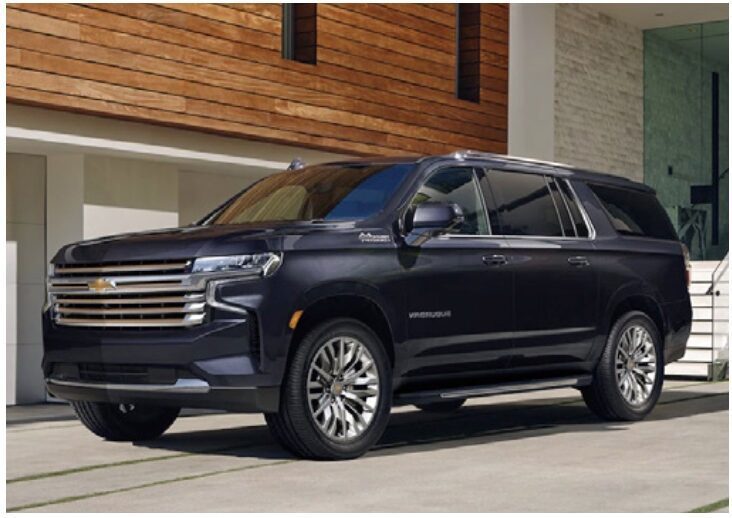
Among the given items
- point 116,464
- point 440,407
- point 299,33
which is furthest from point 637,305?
point 299,33

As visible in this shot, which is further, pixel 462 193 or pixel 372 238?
pixel 462 193

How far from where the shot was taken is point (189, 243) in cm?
971

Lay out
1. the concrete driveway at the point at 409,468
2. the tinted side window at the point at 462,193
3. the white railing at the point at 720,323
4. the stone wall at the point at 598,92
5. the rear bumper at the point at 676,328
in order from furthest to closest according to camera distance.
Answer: the stone wall at the point at 598,92
the white railing at the point at 720,323
the rear bumper at the point at 676,328
the tinted side window at the point at 462,193
the concrete driveway at the point at 409,468

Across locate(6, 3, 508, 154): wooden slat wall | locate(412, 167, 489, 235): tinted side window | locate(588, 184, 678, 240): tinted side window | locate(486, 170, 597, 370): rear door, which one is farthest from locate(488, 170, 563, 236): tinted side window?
locate(6, 3, 508, 154): wooden slat wall

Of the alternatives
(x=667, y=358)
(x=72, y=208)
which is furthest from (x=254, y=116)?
(x=667, y=358)

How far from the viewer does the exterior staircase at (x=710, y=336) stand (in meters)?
19.5

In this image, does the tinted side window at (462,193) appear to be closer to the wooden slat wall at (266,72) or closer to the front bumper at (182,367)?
the front bumper at (182,367)

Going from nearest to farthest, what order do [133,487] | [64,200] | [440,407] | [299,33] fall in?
[133,487] → [440,407] → [64,200] → [299,33]

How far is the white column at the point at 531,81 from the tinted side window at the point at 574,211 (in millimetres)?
10615

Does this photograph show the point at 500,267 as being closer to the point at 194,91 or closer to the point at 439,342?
the point at 439,342

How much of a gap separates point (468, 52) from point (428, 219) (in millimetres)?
12491

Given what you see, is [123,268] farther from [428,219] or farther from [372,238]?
[428,219]

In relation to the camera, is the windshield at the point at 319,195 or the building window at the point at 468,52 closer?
the windshield at the point at 319,195

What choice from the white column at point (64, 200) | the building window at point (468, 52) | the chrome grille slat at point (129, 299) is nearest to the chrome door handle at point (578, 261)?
the chrome grille slat at point (129, 299)
